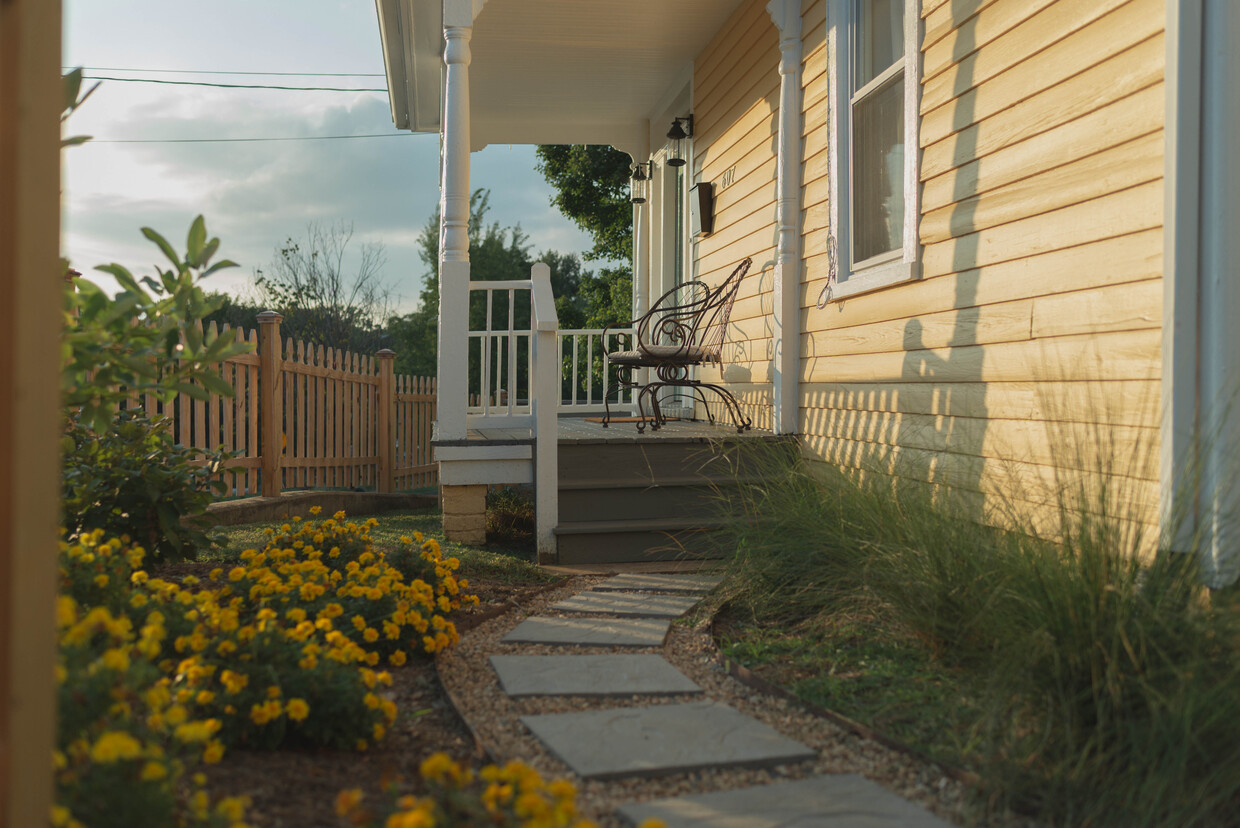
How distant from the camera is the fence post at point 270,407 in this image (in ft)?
19.8

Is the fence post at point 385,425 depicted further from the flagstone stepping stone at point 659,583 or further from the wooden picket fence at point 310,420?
the flagstone stepping stone at point 659,583

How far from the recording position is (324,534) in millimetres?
3281

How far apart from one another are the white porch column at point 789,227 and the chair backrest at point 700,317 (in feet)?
1.57

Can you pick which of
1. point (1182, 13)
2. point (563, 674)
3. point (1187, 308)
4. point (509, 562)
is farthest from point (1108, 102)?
point (509, 562)

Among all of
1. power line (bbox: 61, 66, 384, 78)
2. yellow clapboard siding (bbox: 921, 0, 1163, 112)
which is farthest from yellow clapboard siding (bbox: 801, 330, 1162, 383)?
power line (bbox: 61, 66, 384, 78)

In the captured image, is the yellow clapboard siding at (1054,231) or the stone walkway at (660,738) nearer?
the stone walkway at (660,738)

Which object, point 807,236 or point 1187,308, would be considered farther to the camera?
point 807,236

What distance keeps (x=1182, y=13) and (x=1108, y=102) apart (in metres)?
0.36

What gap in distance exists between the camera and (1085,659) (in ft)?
5.60

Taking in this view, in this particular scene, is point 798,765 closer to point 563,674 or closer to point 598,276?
point 563,674

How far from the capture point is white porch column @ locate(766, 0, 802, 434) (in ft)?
16.0

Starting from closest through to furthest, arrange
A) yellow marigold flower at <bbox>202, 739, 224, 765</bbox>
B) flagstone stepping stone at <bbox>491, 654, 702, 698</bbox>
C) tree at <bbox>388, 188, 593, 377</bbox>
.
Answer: yellow marigold flower at <bbox>202, 739, 224, 765</bbox>, flagstone stepping stone at <bbox>491, 654, 702, 698</bbox>, tree at <bbox>388, 188, 593, 377</bbox>

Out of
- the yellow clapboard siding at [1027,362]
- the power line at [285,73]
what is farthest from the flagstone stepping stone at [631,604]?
the power line at [285,73]

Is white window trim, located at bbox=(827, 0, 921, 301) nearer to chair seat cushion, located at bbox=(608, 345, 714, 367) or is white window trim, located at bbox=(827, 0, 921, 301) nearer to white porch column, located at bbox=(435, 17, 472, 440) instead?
chair seat cushion, located at bbox=(608, 345, 714, 367)
